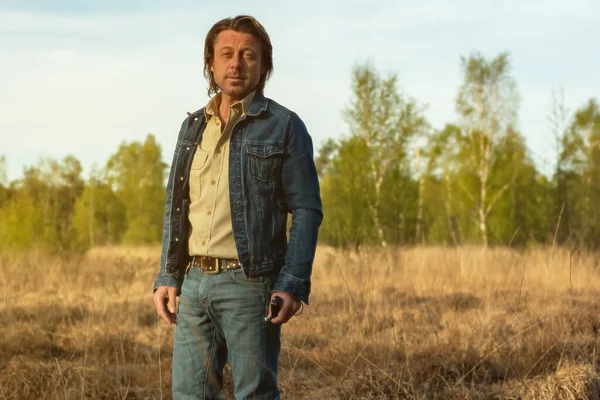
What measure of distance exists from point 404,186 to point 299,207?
45.0 ft

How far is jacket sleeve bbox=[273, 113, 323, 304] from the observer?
2.48 m

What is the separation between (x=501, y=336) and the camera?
19.6 feet

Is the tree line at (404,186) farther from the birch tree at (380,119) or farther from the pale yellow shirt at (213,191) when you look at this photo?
the pale yellow shirt at (213,191)

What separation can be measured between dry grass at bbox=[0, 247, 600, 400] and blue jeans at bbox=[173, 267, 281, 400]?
3.80ft

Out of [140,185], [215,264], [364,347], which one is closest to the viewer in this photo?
[215,264]

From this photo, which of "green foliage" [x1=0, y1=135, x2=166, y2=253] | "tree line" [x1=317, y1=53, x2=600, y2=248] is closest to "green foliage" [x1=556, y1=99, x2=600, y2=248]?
"tree line" [x1=317, y1=53, x2=600, y2=248]

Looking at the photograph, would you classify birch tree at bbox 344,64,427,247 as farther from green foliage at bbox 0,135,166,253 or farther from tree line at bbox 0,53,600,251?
green foliage at bbox 0,135,166,253

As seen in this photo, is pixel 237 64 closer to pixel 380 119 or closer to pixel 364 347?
pixel 364 347

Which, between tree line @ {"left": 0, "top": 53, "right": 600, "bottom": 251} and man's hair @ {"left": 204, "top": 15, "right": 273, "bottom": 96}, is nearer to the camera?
man's hair @ {"left": 204, "top": 15, "right": 273, "bottom": 96}

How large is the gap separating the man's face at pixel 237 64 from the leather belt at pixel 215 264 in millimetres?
603

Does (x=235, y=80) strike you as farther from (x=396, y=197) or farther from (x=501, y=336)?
(x=396, y=197)

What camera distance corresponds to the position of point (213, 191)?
263 centimetres

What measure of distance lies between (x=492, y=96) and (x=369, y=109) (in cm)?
827

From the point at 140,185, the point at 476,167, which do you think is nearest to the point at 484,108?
the point at 476,167
